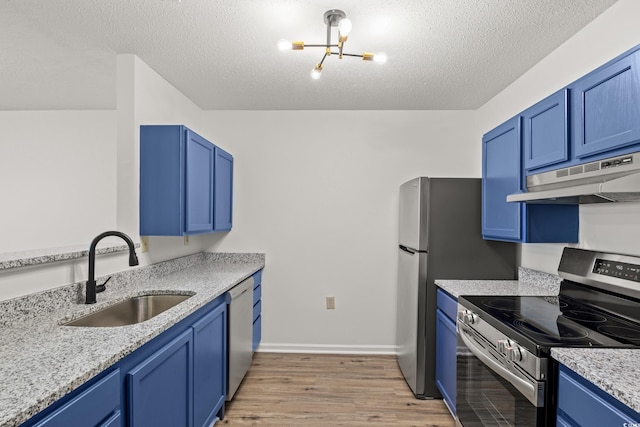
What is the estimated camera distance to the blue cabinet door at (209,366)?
1820mm

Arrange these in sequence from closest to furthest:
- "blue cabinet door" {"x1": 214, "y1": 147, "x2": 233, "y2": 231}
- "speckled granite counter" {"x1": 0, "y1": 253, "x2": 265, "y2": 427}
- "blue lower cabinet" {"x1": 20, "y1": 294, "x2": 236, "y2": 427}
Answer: "speckled granite counter" {"x1": 0, "y1": 253, "x2": 265, "y2": 427} → "blue lower cabinet" {"x1": 20, "y1": 294, "x2": 236, "y2": 427} → "blue cabinet door" {"x1": 214, "y1": 147, "x2": 233, "y2": 231}

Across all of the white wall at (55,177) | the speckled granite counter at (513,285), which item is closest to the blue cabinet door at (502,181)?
the speckled granite counter at (513,285)

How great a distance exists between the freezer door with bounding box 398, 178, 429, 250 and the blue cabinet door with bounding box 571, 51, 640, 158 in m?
1.03

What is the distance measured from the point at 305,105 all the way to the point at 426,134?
122 centimetres

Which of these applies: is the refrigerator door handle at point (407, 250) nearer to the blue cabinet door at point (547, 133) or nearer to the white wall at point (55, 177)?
the blue cabinet door at point (547, 133)

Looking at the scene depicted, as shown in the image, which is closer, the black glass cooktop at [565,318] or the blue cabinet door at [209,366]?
the black glass cooktop at [565,318]

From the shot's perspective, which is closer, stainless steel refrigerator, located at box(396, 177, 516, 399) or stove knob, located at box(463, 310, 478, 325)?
stove knob, located at box(463, 310, 478, 325)

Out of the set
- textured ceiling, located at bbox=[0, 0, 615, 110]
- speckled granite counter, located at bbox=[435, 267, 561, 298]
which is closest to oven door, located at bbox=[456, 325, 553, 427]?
speckled granite counter, located at bbox=[435, 267, 561, 298]

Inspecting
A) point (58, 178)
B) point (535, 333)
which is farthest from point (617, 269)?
point (58, 178)

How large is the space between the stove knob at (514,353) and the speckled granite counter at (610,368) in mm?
141

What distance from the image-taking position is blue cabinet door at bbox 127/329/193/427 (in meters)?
1.26

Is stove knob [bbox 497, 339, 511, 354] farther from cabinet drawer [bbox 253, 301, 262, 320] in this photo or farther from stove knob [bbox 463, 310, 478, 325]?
cabinet drawer [bbox 253, 301, 262, 320]

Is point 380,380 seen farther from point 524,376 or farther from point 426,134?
point 426,134

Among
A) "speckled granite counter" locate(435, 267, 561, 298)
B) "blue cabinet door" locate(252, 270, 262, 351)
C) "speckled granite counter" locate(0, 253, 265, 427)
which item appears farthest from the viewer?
"blue cabinet door" locate(252, 270, 262, 351)
